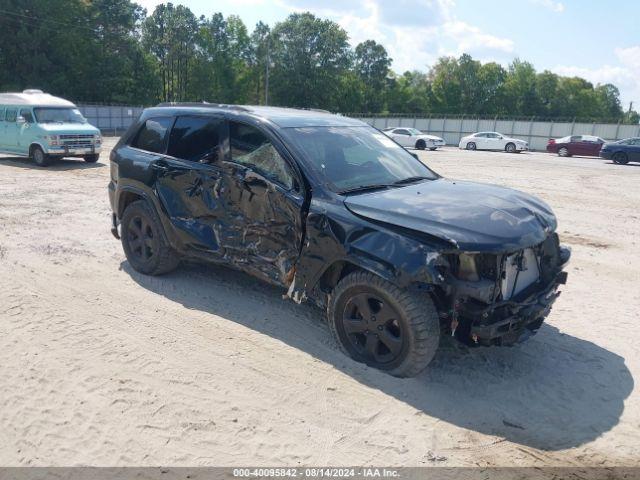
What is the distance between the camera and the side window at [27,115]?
54.5 feet

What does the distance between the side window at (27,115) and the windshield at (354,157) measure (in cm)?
1482

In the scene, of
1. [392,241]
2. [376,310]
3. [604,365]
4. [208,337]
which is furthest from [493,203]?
[208,337]

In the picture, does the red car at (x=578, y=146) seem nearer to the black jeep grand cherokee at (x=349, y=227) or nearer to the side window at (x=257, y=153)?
the black jeep grand cherokee at (x=349, y=227)

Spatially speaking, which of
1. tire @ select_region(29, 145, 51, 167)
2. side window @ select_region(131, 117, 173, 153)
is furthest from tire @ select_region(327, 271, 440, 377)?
tire @ select_region(29, 145, 51, 167)

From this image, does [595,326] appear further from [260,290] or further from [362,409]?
[260,290]

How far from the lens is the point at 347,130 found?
520 centimetres

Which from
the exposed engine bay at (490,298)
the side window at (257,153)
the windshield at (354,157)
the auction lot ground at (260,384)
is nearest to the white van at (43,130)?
the auction lot ground at (260,384)

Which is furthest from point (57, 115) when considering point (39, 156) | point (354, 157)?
point (354, 157)

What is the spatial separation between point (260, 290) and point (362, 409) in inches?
91.0

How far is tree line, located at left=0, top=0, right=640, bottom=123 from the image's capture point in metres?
56.1

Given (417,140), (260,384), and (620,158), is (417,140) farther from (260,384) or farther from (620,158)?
(260,384)

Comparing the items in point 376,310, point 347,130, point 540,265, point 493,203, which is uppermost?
point 347,130

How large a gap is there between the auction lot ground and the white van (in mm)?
11426

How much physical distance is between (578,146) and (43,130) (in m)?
28.6
